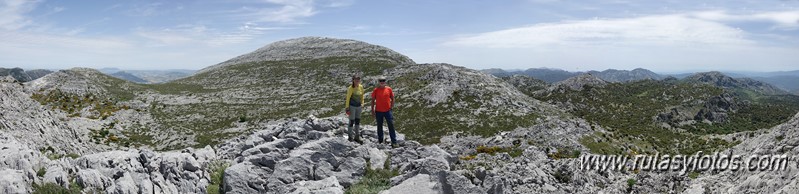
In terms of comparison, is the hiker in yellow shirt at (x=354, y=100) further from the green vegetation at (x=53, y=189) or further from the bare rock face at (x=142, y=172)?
the green vegetation at (x=53, y=189)

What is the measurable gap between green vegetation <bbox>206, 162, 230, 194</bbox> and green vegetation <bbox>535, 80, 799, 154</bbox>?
126ft

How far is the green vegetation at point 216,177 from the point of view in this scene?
1520 centimetres

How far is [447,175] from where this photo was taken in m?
14.7

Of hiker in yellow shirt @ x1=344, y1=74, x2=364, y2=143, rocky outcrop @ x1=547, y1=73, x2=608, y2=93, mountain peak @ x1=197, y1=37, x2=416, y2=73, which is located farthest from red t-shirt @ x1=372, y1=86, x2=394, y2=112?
rocky outcrop @ x1=547, y1=73, x2=608, y2=93

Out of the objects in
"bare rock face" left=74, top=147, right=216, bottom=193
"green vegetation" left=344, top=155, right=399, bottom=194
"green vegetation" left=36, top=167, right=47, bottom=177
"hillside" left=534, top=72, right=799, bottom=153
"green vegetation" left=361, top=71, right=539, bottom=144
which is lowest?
"hillside" left=534, top=72, right=799, bottom=153

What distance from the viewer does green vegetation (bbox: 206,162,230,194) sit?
1520 centimetres

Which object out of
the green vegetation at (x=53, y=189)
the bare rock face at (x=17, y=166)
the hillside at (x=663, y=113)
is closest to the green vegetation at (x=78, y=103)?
the bare rock face at (x=17, y=166)

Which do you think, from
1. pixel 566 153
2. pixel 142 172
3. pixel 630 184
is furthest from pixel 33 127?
pixel 566 153

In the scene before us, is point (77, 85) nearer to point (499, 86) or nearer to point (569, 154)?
point (499, 86)

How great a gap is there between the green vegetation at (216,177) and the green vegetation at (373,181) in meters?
5.10

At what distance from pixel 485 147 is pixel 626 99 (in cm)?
8820

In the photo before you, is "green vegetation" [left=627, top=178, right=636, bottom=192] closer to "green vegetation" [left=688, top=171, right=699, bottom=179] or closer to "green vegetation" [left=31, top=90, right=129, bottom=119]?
"green vegetation" [left=688, top=171, right=699, bottom=179]

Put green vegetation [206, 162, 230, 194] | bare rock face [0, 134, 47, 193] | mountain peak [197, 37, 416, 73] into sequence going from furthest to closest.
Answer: mountain peak [197, 37, 416, 73]
green vegetation [206, 162, 230, 194]
bare rock face [0, 134, 47, 193]

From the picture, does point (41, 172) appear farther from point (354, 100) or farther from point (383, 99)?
point (383, 99)
